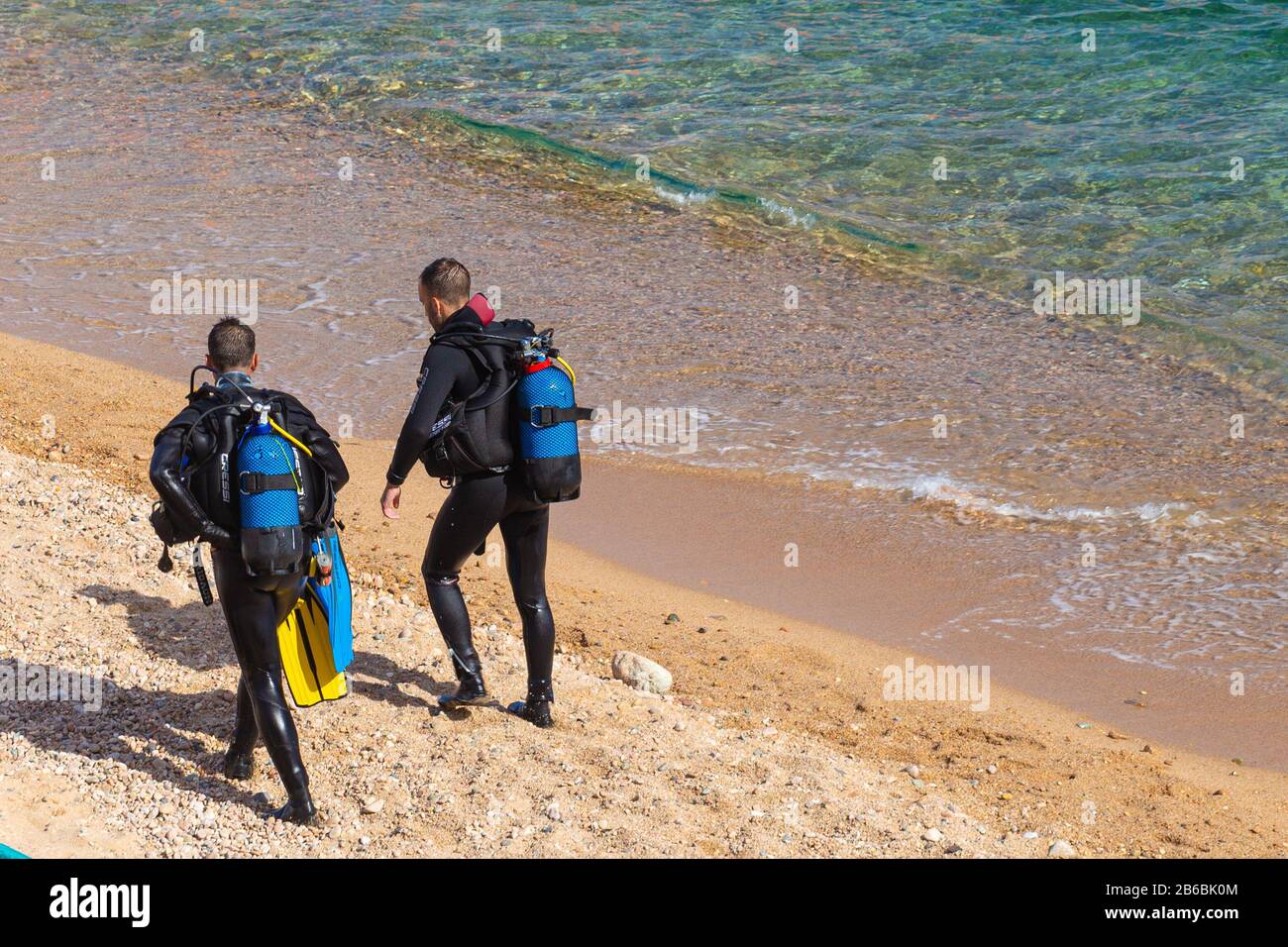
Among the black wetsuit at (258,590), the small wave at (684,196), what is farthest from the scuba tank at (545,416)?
the small wave at (684,196)

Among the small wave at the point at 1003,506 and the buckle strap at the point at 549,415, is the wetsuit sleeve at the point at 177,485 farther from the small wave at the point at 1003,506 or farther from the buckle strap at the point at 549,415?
the small wave at the point at 1003,506

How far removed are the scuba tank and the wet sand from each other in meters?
2.27

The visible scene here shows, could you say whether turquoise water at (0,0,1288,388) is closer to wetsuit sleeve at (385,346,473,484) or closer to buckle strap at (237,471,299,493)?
wetsuit sleeve at (385,346,473,484)

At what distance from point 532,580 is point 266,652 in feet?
3.98

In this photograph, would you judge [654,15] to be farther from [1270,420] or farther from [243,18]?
[1270,420]

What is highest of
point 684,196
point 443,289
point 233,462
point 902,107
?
point 902,107

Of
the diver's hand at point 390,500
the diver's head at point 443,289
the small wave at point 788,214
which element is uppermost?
the small wave at point 788,214

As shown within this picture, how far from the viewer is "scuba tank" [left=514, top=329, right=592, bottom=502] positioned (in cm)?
512

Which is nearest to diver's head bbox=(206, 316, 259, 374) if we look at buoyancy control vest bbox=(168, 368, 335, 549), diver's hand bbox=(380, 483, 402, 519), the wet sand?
buoyancy control vest bbox=(168, 368, 335, 549)

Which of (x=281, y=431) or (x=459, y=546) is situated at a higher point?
(x=281, y=431)

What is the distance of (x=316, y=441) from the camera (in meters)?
4.55

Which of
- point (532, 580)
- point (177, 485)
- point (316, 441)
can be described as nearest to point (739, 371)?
point (532, 580)

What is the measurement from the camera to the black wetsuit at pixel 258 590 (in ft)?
14.3

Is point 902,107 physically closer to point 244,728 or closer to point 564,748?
point 564,748
